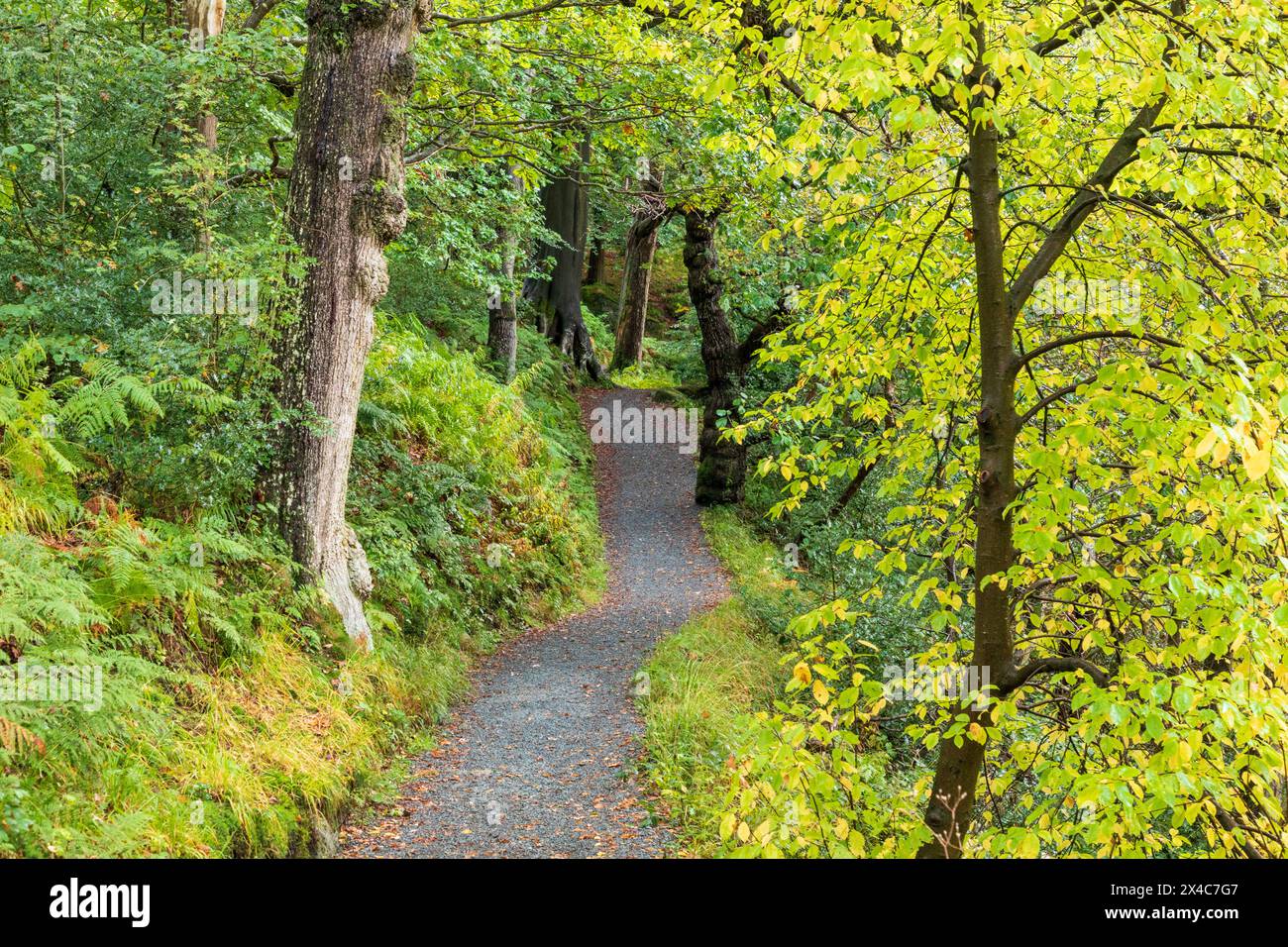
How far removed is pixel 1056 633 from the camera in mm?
5770

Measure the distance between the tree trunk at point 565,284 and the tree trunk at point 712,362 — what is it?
249 inches

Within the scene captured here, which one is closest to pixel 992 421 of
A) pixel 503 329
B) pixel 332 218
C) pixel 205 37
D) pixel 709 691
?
pixel 709 691

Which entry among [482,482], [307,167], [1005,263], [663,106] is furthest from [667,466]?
[1005,263]

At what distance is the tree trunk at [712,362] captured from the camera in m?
16.0

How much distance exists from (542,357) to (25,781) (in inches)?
683

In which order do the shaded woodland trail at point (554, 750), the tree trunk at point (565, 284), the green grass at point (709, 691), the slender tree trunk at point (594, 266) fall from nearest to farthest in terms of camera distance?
the shaded woodland trail at point (554, 750) < the green grass at point (709, 691) < the tree trunk at point (565, 284) < the slender tree trunk at point (594, 266)

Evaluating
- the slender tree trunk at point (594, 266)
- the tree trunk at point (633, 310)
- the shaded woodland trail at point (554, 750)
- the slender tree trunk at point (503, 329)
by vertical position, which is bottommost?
the shaded woodland trail at point (554, 750)

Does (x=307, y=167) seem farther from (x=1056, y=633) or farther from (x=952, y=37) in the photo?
(x=1056, y=633)

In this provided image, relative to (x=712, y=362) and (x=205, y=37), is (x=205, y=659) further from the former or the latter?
(x=712, y=362)

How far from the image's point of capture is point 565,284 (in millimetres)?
A: 23203

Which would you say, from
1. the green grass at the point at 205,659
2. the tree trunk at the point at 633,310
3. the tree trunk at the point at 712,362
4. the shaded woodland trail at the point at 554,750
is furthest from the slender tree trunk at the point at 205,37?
the tree trunk at the point at 633,310

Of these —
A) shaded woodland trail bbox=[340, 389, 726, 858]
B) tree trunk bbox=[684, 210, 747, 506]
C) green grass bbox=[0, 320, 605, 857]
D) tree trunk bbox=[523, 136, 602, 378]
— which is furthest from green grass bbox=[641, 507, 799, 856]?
tree trunk bbox=[523, 136, 602, 378]

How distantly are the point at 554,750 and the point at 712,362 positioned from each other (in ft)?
32.6

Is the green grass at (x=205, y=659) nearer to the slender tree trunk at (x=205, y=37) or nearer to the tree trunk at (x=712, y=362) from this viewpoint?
the slender tree trunk at (x=205, y=37)
